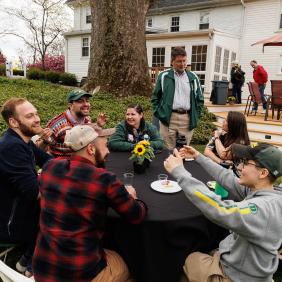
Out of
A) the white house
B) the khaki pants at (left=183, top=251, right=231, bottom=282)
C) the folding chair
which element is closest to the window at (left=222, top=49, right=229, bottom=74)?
the white house

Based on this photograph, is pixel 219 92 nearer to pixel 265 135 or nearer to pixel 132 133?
pixel 265 135

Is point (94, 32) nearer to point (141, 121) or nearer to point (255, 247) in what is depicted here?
point (141, 121)

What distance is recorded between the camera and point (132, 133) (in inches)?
152

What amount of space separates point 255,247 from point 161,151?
216 cm

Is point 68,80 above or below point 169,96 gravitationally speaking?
above

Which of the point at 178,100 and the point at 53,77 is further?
the point at 53,77

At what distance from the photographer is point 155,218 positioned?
80.0 inches

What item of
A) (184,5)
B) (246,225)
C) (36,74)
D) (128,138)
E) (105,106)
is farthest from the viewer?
(36,74)

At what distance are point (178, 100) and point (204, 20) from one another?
49.7 feet

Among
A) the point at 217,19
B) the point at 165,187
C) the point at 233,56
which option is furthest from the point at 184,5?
the point at 165,187

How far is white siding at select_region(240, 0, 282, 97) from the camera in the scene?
15.1m

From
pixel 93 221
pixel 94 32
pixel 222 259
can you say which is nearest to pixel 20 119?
pixel 93 221

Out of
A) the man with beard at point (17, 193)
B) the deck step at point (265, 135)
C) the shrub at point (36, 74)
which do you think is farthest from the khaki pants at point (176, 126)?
the shrub at point (36, 74)

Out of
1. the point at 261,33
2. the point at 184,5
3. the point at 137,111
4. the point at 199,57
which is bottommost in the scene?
the point at 137,111
